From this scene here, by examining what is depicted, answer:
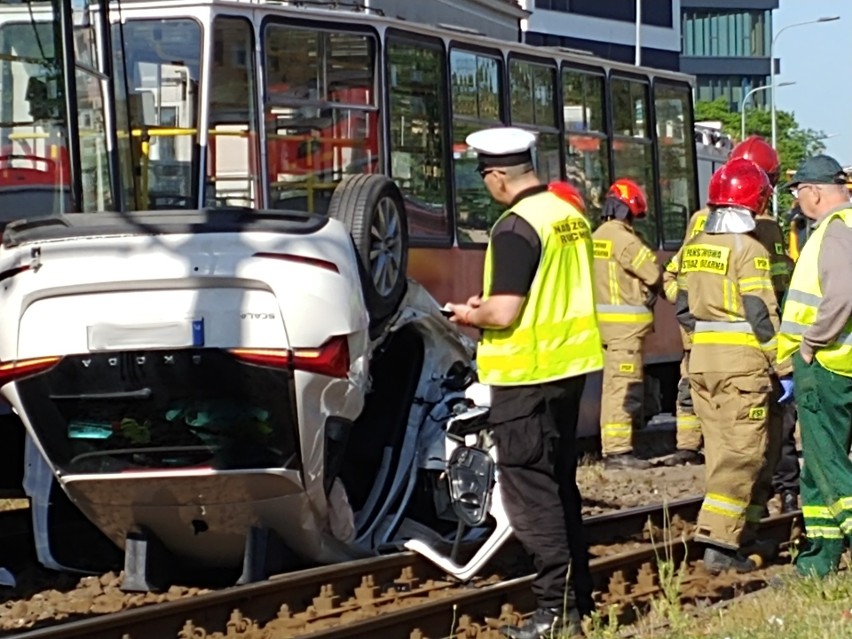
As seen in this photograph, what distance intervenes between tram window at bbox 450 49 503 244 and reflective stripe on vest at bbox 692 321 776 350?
169 inches

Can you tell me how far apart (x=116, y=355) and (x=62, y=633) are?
3.68 ft

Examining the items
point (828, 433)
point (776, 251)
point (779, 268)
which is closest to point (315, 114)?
point (776, 251)

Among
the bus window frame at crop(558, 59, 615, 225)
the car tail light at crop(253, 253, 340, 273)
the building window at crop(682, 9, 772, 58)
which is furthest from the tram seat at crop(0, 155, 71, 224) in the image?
the building window at crop(682, 9, 772, 58)

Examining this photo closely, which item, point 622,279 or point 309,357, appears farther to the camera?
point 622,279

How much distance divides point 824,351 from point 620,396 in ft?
18.4

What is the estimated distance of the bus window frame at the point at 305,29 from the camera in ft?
38.3

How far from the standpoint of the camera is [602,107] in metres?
15.7

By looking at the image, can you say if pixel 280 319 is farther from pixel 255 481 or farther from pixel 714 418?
pixel 714 418

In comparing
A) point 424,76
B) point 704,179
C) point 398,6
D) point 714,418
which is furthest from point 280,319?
point 704,179

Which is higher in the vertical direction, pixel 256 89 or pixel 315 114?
pixel 256 89

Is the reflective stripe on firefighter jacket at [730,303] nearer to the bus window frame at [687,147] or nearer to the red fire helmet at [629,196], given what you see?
the red fire helmet at [629,196]

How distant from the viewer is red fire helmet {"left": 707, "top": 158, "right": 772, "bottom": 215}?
9250 millimetres

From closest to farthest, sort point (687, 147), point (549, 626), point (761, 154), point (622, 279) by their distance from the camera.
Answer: point (549, 626) < point (761, 154) < point (622, 279) < point (687, 147)

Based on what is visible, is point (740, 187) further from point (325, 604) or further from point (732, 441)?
point (325, 604)
